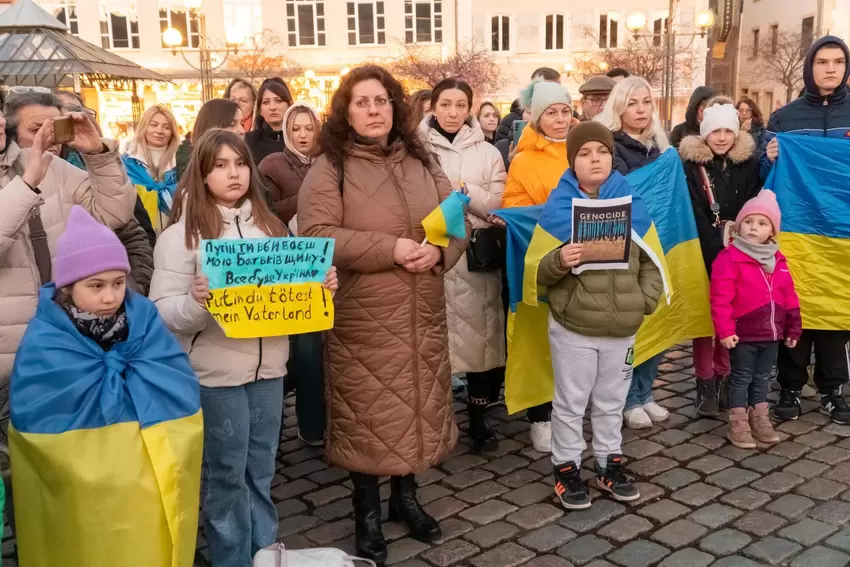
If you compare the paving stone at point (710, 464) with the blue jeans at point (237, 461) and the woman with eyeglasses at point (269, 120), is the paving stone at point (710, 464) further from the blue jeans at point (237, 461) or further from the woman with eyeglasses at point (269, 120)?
the woman with eyeglasses at point (269, 120)

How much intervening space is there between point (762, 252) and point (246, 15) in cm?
3605

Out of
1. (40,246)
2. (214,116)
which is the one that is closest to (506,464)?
(214,116)

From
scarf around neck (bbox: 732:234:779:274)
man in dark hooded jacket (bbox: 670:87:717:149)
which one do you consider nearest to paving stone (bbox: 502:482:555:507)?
scarf around neck (bbox: 732:234:779:274)

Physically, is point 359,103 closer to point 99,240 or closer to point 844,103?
point 99,240

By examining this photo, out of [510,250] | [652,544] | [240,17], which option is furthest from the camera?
[240,17]

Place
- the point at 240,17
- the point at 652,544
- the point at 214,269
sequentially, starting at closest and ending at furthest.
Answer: the point at 214,269 < the point at 652,544 < the point at 240,17

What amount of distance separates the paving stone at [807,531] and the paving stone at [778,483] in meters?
0.36

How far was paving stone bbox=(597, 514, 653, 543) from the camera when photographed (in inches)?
158

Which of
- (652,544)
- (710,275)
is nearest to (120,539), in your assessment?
(652,544)

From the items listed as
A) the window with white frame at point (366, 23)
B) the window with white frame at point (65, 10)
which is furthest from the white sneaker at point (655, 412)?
the window with white frame at point (65, 10)

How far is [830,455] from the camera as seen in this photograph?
4.96 m

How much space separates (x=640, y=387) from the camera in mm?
5566

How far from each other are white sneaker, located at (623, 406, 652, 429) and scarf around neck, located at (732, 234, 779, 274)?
118 centimetres

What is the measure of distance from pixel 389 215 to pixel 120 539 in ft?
5.43
